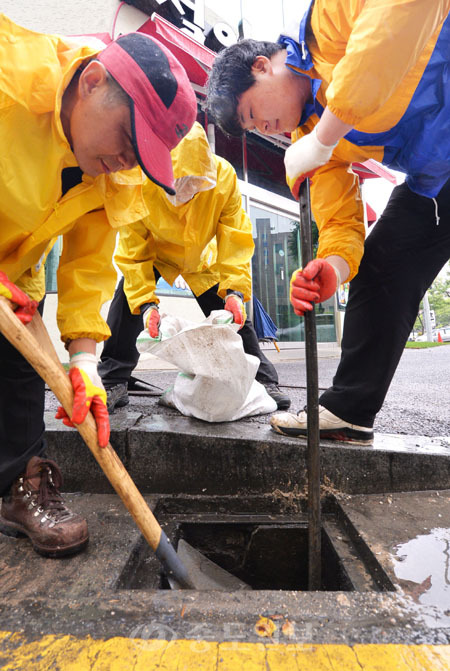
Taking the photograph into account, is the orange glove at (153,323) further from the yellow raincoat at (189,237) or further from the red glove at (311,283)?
the red glove at (311,283)

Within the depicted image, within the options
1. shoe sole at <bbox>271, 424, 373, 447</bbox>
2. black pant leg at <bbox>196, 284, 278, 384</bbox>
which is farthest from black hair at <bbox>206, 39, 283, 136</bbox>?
shoe sole at <bbox>271, 424, 373, 447</bbox>

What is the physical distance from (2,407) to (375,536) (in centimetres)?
134

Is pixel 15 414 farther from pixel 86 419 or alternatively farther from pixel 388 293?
pixel 388 293

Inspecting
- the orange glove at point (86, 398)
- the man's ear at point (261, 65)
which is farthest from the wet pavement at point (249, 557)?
the man's ear at point (261, 65)

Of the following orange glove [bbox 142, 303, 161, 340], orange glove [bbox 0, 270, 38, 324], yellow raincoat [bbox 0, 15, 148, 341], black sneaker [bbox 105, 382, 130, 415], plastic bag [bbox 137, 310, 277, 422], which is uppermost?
yellow raincoat [bbox 0, 15, 148, 341]

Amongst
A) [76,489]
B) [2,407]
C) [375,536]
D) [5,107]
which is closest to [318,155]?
[5,107]

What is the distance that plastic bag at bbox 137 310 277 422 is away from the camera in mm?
1906

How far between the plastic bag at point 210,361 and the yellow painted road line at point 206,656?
1.18 metres

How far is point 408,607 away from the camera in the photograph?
970 mm

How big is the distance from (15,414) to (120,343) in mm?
1093

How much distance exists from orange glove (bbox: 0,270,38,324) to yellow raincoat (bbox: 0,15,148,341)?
0.58ft

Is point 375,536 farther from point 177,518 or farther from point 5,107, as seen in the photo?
point 5,107

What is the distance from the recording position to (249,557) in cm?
162

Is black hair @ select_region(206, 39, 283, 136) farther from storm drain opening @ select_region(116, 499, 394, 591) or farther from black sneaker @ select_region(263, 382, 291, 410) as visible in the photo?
storm drain opening @ select_region(116, 499, 394, 591)
